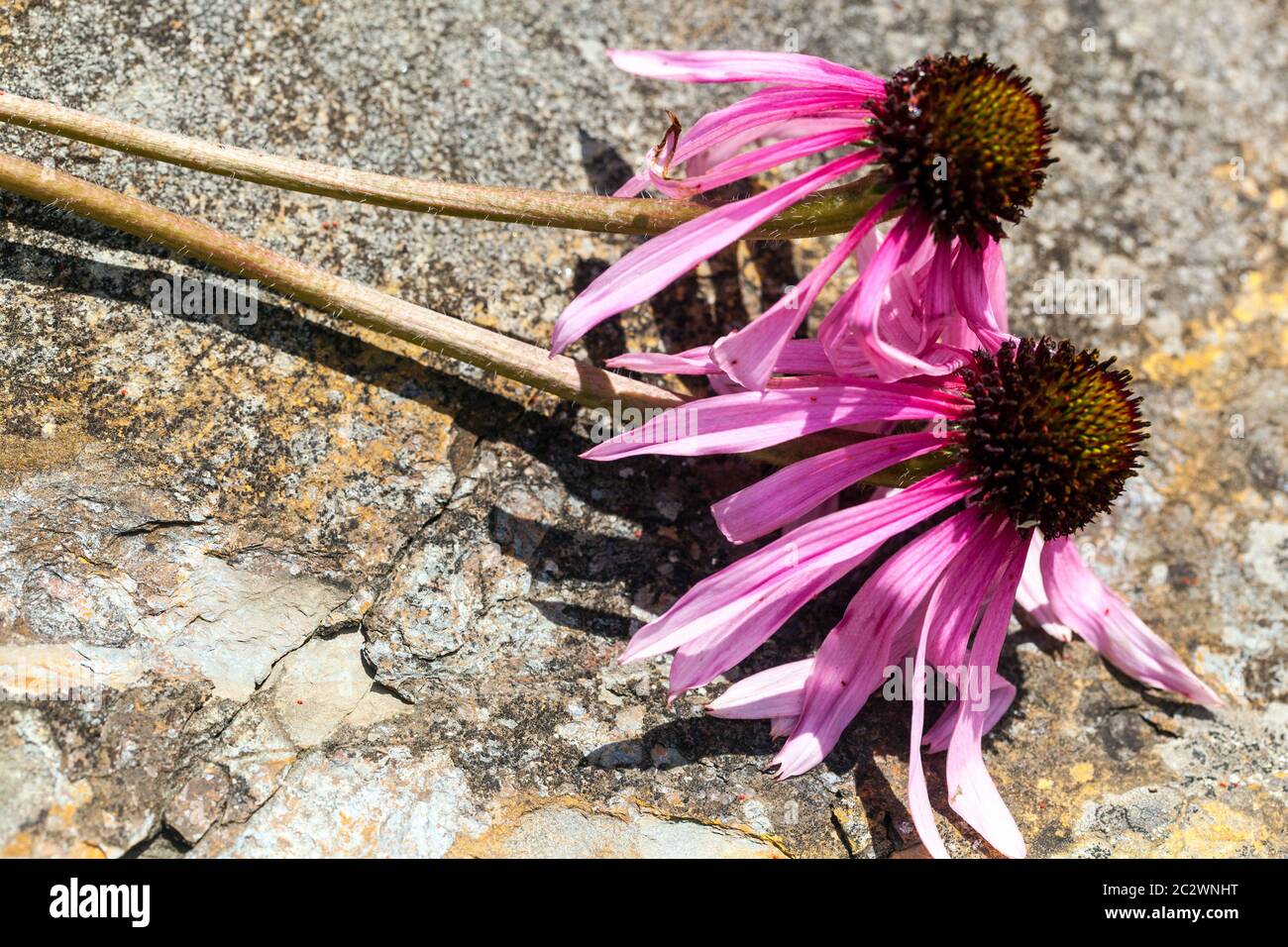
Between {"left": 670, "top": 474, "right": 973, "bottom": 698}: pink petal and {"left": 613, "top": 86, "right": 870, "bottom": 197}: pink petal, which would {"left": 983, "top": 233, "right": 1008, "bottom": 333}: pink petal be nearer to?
{"left": 613, "top": 86, "right": 870, "bottom": 197}: pink petal

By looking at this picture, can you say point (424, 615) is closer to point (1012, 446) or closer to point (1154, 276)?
point (1012, 446)

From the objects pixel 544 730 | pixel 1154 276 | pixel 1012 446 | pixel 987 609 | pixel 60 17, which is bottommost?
pixel 544 730

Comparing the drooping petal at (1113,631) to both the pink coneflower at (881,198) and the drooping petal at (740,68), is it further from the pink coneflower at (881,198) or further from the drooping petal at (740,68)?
the drooping petal at (740,68)

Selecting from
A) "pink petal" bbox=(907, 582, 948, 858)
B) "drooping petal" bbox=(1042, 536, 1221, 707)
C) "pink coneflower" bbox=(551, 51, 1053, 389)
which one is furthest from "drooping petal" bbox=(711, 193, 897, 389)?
"drooping petal" bbox=(1042, 536, 1221, 707)

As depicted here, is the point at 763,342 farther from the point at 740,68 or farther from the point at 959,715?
the point at 959,715

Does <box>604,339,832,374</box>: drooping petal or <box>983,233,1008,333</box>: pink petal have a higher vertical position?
<box>983,233,1008,333</box>: pink petal
